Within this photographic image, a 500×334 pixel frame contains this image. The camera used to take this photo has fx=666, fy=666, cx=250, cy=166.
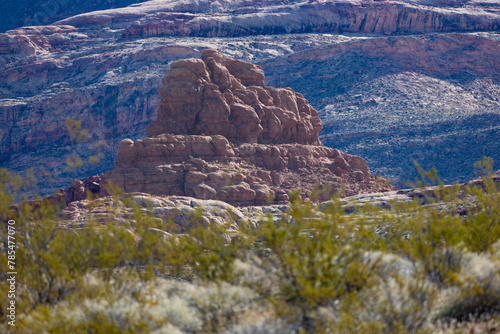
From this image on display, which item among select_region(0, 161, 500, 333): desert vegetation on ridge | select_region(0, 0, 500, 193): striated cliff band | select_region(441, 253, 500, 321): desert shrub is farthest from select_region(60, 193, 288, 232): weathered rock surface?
select_region(0, 0, 500, 193): striated cliff band

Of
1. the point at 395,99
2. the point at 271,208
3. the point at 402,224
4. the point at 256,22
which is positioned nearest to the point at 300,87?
the point at 395,99

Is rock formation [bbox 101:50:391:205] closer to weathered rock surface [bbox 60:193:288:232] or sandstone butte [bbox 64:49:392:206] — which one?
sandstone butte [bbox 64:49:392:206]

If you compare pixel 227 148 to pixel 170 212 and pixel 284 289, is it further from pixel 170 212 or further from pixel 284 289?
pixel 284 289

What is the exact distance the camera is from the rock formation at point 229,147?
50125 mm

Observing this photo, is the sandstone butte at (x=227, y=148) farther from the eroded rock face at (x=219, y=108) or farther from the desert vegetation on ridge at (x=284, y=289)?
the desert vegetation on ridge at (x=284, y=289)

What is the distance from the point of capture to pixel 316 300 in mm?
14852

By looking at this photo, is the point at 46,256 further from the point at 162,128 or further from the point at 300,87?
the point at 300,87

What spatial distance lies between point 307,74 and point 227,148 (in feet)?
235

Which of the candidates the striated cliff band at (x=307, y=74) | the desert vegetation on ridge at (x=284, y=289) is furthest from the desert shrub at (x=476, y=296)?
the striated cliff band at (x=307, y=74)

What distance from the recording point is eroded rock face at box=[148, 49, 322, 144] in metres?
56.0

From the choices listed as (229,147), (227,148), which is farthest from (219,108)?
(227,148)

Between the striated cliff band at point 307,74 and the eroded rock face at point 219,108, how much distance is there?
2765 cm

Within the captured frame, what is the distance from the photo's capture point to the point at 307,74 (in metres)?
123

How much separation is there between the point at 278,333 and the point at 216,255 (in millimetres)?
2957
